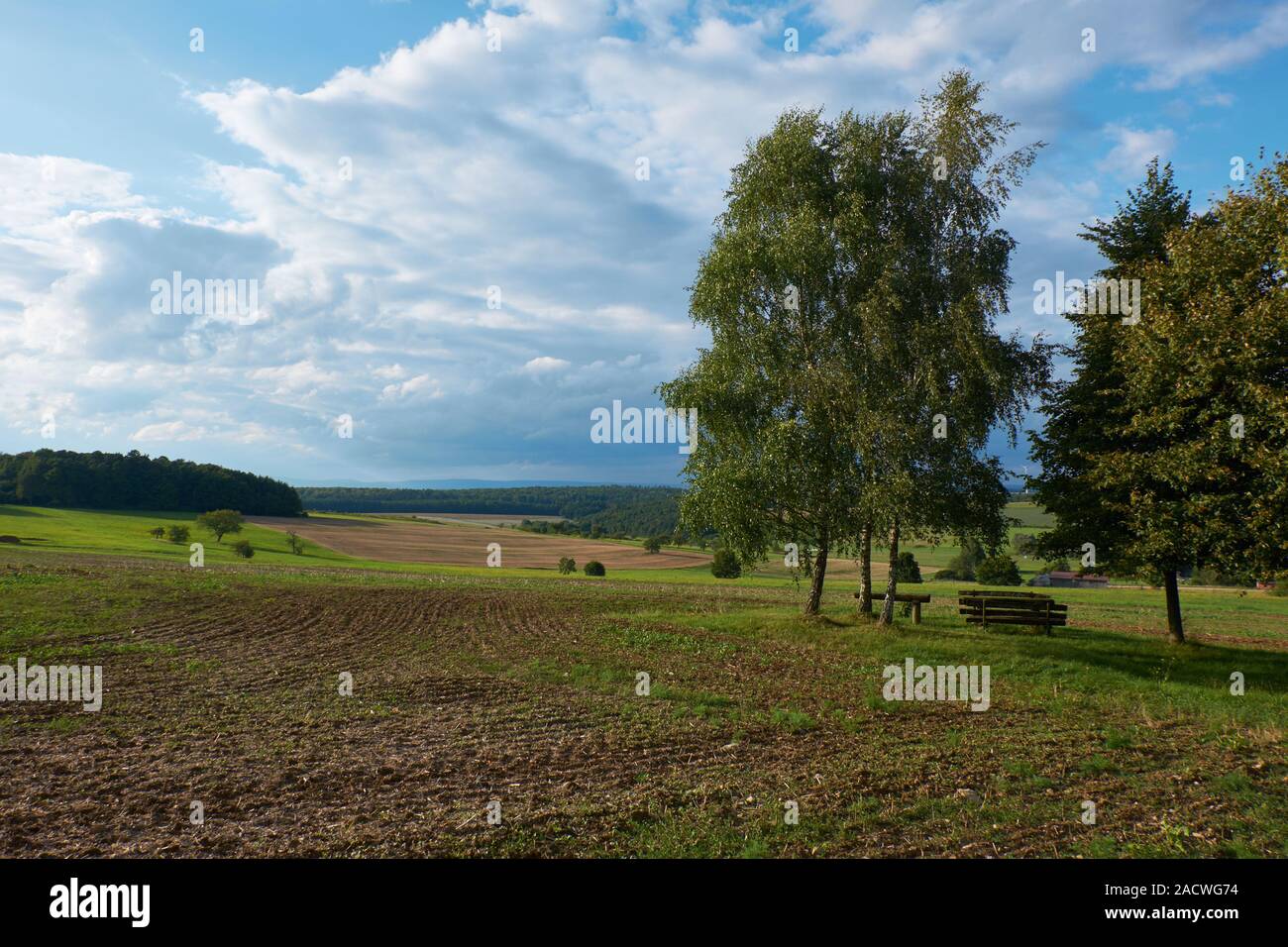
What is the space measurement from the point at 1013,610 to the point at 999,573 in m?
50.0

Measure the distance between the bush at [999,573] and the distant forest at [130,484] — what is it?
369 ft

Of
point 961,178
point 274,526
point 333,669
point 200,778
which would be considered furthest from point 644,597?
point 274,526

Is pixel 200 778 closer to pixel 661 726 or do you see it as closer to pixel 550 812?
pixel 550 812

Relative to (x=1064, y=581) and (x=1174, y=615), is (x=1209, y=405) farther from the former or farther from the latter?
(x=1064, y=581)

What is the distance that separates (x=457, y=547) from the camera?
94938 mm

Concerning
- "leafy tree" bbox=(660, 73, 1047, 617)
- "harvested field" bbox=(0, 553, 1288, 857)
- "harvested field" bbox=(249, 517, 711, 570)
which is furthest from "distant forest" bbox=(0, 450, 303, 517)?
"leafy tree" bbox=(660, 73, 1047, 617)

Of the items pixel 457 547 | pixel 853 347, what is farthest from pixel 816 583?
pixel 457 547

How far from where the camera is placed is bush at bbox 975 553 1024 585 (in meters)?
69.9

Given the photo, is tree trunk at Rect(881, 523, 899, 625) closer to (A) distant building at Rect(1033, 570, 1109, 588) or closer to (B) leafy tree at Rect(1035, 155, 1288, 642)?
(B) leafy tree at Rect(1035, 155, 1288, 642)

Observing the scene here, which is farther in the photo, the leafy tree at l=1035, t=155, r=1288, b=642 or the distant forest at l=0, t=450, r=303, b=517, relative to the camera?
the distant forest at l=0, t=450, r=303, b=517

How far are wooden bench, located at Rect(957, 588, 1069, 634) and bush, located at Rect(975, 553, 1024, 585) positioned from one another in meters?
46.9

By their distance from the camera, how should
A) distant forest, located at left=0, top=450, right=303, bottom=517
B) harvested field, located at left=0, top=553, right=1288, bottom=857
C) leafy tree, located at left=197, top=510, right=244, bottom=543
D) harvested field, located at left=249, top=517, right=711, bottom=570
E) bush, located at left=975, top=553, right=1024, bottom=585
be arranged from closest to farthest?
harvested field, located at left=0, top=553, right=1288, bottom=857 → bush, located at left=975, top=553, right=1024, bottom=585 → leafy tree, located at left=197, top=510, right=244, bottom=543 → harvested field, located at left=249, top=517, right=711, bottom=570 → distant forest, located at left=0, top=450, right=303, bottom=517

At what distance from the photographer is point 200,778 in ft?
33.9
